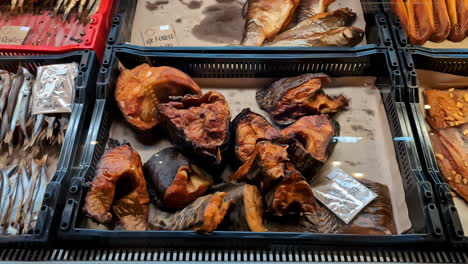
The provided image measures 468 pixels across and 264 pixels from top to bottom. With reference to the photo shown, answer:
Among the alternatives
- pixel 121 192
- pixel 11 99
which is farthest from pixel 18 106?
pixel 121 192

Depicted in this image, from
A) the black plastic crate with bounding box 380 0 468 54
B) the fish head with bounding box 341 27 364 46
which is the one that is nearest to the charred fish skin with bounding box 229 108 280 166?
the fish head with bounding box 341 27 364 46

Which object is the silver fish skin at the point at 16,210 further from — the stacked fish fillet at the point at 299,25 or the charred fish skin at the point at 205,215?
the stacked fish fillet at the point at 299,25

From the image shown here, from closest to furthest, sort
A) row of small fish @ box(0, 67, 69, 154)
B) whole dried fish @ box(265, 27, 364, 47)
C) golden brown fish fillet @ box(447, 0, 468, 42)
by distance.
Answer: row of small fish @ box(0, 67, 69, 154), whole dried fish @ box(265, 27, 364, 47), golden brown fish fillet @ box(447, 0, 468, 42)

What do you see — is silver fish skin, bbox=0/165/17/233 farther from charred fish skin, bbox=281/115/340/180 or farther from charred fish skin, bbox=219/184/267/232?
charred fish skin, bbox=281/115/340/180

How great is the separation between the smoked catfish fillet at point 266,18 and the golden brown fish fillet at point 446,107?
1152 mm

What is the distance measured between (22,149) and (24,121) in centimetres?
17

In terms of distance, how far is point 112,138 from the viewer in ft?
7.83

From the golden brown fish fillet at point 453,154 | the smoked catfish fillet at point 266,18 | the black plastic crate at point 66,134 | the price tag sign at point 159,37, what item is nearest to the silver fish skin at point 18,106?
the black plastic crate at point 66,134

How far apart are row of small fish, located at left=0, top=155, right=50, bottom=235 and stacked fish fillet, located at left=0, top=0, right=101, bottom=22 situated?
133 centimetres

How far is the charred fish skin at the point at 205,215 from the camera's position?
5.69 ft

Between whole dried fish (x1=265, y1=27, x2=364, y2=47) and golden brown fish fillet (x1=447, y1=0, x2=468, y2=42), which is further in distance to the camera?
golden brown fish fillet (x1=447, y1=0, x2=468, y2=42)

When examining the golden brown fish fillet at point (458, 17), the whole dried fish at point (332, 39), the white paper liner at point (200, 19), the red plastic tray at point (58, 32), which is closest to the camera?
the red plastic tray at point (58, 32)

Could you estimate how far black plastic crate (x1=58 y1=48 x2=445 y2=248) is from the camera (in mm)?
1793

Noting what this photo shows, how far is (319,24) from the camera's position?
9.23ft
